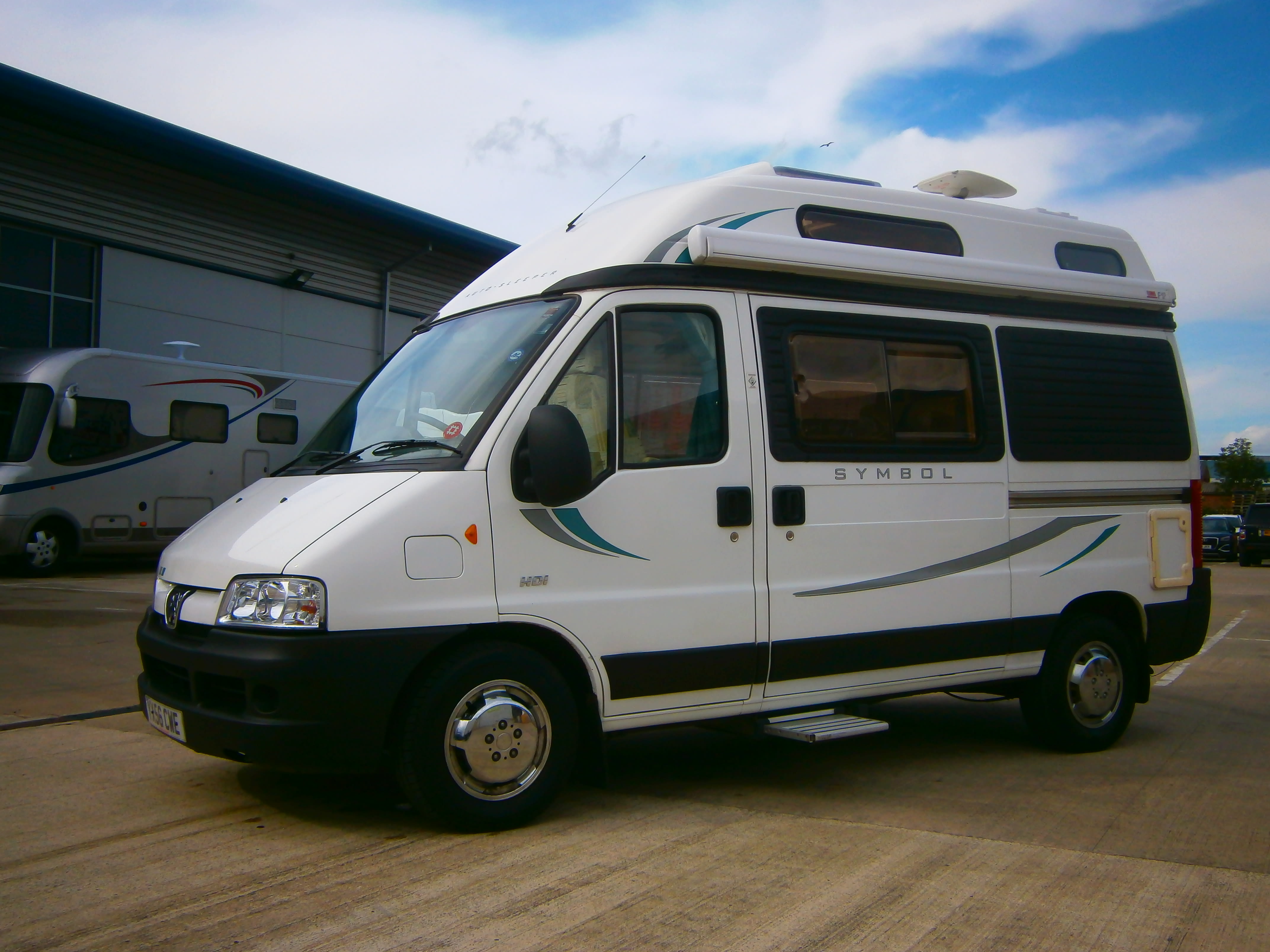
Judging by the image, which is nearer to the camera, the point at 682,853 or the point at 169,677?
the point at 682,853

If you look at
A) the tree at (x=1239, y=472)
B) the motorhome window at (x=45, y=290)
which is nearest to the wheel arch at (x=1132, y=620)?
the motorhome window at (x=45, y=290)

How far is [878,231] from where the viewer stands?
600cm

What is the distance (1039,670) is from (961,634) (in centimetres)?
74

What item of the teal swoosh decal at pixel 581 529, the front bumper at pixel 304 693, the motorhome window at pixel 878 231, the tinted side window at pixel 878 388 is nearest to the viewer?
the front bumper at pixel 304 693

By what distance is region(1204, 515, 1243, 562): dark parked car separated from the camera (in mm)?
31375

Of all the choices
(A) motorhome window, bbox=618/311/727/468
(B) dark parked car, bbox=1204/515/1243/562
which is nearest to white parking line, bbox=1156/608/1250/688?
(A) motorhome window, bbox=618/311/727/468

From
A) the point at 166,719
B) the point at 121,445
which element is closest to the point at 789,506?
the point at 166,719

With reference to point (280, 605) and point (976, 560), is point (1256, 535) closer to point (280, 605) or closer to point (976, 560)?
point (976, 560)

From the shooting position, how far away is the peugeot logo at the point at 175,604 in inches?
183

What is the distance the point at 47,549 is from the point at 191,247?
846 cm

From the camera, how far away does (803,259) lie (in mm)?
5508

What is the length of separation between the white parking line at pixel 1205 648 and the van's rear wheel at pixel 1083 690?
0.66 metres

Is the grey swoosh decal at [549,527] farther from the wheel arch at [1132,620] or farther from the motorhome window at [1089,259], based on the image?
the motorhome window at [1089,259]

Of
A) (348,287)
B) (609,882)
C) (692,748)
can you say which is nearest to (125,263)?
(348,287)
